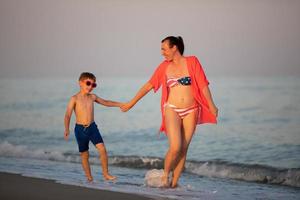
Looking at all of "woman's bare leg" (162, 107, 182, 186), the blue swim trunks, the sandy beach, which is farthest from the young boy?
"woman's bare leg" (162, 107, 182, 186)

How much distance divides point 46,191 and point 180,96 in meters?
1.09

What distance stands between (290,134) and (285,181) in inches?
58.6

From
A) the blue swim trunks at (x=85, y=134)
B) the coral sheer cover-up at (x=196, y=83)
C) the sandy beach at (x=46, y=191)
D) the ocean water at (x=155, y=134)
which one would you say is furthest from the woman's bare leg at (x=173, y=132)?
the ocean water at (x=155, y=134)

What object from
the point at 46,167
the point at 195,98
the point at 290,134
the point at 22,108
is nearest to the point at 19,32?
the point at 22,108

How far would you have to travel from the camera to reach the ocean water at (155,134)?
688cm

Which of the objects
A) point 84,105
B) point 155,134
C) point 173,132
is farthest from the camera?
point 155,134

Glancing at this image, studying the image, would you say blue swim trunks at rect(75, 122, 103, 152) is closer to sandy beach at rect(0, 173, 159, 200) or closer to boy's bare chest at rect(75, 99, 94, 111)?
boy's bare chest at rect(75, 99, 94, 111)

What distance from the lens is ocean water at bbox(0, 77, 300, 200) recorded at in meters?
6.88

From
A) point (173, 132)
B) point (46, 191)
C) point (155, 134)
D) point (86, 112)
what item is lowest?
point (46, 191)

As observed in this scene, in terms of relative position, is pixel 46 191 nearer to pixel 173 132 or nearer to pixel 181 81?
pixel 173 132

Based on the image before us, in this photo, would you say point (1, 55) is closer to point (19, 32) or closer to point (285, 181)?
point (19, 32)

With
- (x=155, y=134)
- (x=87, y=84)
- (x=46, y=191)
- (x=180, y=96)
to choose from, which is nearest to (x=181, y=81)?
(x=180, y=96)

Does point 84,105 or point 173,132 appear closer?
point 173,132

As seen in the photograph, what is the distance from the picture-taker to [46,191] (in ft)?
16.6
